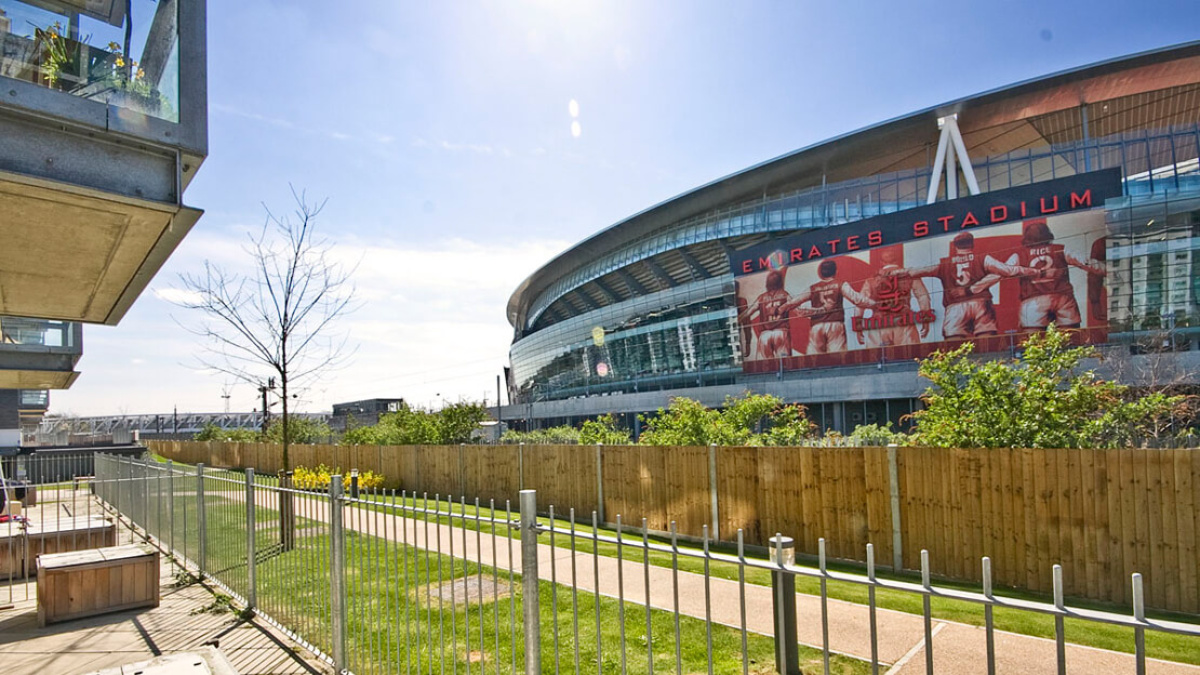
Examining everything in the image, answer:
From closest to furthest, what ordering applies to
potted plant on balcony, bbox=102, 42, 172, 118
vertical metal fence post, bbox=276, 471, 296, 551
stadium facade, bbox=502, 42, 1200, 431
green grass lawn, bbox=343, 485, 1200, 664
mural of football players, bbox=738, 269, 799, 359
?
1. potted plant on balcony, bbox=102, 42, 172, 118
2. green grass lawn, bbox=343, 485, 1200, 664
3. vertical metal fence post, bbox=276, 471, 296, 551
4. stadium facade, bbox=502, 42, 1200, 431
5. mural of football players, bbox=738, 269, 799, 359

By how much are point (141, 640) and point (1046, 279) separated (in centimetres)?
4120

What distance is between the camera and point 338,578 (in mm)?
6082

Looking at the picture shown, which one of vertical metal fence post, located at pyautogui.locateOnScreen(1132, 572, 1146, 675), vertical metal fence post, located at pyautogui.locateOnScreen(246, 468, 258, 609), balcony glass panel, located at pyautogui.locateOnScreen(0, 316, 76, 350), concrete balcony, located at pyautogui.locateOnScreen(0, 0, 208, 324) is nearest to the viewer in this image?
vertical metal fence post, located at pyautogui.locateOnScreen(1132, 572, 1146, 675)

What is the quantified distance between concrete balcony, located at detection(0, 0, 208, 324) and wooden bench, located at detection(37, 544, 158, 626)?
365 cm

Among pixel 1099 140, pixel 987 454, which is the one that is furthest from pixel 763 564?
pixel 1099 140

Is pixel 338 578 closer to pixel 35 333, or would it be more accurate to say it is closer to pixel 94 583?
pixel 94 583

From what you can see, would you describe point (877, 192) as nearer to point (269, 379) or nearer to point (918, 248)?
point (918, 248)

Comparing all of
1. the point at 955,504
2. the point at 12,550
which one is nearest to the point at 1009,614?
the point at 955,504

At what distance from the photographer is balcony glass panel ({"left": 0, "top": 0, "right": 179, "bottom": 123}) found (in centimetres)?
585

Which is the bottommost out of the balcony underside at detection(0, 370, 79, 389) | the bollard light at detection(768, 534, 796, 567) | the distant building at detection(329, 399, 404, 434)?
the distant building at detection(329, 399, 404, 434)

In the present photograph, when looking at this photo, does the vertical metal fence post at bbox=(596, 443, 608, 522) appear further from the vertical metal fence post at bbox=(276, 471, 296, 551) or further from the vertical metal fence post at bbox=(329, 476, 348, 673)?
the vertical metal fence post at bbox=(329, 476, 348, 673)

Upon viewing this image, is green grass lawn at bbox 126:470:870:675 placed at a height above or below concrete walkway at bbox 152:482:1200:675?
above

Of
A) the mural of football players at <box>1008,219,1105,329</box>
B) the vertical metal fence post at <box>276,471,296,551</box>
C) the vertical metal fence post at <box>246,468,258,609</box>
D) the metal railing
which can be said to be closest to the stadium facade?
the mural of football players at <box>1008,219,1105,329</box>

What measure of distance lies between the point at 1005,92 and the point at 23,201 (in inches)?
1926
